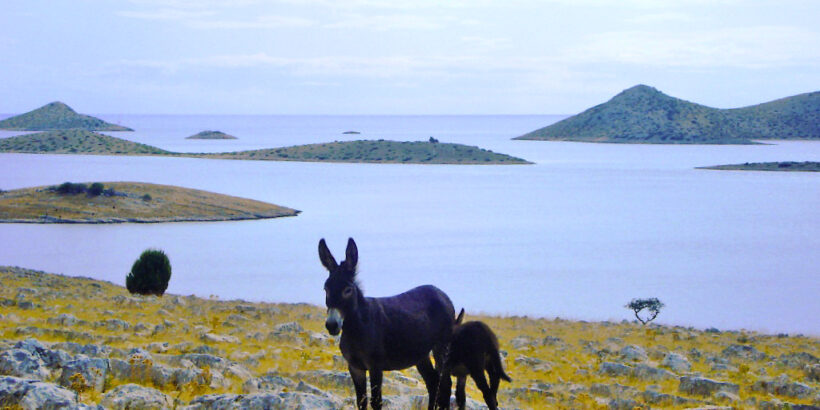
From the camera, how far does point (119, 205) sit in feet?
313

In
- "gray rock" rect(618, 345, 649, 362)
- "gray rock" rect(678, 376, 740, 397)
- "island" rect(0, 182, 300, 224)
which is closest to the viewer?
"gray rock" rect(678, 376, 740, 397)

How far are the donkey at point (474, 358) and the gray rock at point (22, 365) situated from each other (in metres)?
4.90

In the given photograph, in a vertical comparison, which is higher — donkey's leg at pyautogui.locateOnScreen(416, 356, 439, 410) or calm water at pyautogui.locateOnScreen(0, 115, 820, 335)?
donkey's leg at pyautogui.locateOnScreen(416, 356, 439, 410)

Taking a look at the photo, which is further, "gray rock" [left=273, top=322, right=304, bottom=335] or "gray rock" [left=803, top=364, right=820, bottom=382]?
"gray rock" [left=273, top=322, right=304, bottom=335]

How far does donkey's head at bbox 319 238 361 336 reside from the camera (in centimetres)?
909

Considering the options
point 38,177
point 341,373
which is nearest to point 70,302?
point 341,373

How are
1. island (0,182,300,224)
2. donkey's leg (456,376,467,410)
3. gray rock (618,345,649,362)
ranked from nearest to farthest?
donkey's leg (456,376,467,410) → gray rock (618,345,649,362) → island (0,182,300,224)

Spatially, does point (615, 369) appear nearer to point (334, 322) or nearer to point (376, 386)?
point (376, 386)

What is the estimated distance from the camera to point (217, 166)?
651 feet

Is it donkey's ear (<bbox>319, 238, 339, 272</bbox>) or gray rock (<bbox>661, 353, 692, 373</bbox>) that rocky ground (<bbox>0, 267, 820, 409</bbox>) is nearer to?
gray rock (<bbox>661, 353, 692, 373</bbox>)

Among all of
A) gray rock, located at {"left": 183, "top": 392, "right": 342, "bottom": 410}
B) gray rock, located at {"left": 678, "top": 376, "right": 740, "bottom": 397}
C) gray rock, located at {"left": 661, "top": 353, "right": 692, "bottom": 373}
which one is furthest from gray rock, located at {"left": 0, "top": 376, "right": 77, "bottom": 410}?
gray rock, located at {"left": 661, "top": 353, "right": 692, "bottom": 373}

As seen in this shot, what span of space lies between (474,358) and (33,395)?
4.69 metres

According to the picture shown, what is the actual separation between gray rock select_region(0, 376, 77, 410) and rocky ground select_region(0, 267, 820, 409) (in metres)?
0.01

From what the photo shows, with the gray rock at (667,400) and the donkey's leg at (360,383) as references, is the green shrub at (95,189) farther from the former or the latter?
the donkey's leg at (360,383)
